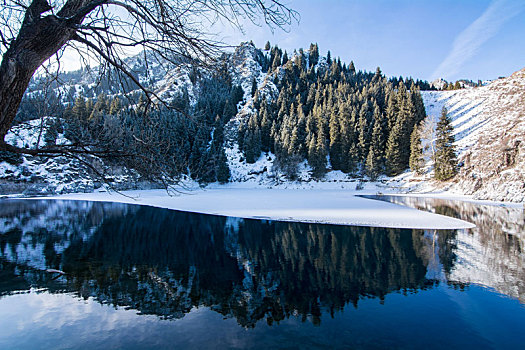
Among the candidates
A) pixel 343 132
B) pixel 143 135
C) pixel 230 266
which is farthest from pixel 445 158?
pixel 143 135

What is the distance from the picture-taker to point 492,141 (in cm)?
3138

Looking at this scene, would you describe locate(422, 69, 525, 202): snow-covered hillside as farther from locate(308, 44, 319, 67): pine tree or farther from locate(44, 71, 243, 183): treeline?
locate(308, 44, 319, 67): pine tree

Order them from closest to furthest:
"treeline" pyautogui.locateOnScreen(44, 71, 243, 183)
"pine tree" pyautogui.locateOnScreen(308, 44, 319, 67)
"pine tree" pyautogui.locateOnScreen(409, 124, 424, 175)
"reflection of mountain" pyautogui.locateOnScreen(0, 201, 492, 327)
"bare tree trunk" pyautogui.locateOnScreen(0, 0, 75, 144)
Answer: "bare tree trunk" pyautogui.locateOnScreen(0, 0, 75, 144), "treeline" pyautogui.locateOnScreen(44, 71, 243, 183), "reflection of mountain" pyautogui.locateOnScreen(0, 201, 492, 327), "pine tree" pyautogui.locateOnScreen(409, 124, 424, 175), "pine tree" pyautogui.locateOnScreen(308, 44, 319, 67)

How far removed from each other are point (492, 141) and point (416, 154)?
11.8 metres

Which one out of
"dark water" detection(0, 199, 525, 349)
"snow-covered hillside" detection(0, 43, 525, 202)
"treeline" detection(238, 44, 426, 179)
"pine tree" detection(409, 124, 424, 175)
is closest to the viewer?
"dark water" detection(0, 199, 525, 349)

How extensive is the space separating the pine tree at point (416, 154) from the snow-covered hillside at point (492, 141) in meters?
5.25

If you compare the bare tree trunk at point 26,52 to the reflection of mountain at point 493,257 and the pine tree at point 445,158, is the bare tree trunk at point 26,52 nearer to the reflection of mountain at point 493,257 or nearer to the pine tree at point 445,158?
the reflection of mountain at point 493,257

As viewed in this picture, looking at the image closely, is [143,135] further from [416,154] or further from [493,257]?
[416,154]

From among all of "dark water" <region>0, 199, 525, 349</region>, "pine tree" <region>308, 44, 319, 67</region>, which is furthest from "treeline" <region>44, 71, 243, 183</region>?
"pine tree" <region>308, 44, 319, 67</region>

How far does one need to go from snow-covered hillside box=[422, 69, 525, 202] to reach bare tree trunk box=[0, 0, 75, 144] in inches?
1237

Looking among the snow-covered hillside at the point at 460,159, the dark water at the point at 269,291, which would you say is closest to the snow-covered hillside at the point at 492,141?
the snow-covered hillside at the point at 460,159

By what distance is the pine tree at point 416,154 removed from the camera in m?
42.1

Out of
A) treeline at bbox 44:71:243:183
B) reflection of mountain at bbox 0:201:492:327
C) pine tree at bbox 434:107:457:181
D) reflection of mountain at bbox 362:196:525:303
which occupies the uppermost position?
pine tree at bbox 434:107:457:181

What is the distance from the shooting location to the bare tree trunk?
1.82m
